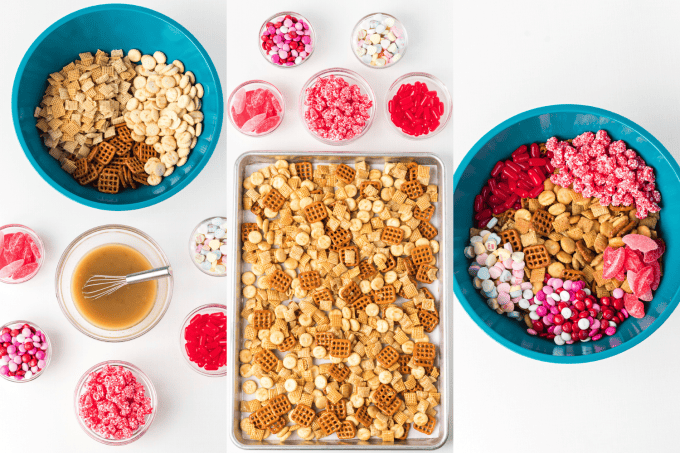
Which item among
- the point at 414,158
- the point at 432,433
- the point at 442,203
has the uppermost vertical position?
the point at 414,158

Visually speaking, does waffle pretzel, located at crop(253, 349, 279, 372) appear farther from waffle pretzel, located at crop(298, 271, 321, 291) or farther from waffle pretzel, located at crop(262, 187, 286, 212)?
waffle pretzel, located at crop(262, 187, 286, 212)

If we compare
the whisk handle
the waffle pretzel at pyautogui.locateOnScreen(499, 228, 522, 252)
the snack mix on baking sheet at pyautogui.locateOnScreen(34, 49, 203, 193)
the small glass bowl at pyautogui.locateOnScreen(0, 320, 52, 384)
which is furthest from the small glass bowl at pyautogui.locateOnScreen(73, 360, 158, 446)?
the waffle pretzel at pyautogui.locateOnScreen(499, 228, 522, 252)

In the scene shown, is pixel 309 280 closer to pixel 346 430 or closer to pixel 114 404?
pixel 346 430

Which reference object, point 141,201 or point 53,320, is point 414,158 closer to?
point 141,201

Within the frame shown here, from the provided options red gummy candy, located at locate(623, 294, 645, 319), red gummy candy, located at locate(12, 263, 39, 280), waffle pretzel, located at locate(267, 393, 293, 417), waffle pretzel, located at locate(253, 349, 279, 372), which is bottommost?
waffle pretzel, located at locate(267, 393, 293, 417)

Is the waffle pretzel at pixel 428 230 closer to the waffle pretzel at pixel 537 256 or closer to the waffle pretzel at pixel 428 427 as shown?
the waffle pretzel at pixel 537 256

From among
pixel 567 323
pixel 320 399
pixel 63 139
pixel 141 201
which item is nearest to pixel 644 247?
pixel 567 323

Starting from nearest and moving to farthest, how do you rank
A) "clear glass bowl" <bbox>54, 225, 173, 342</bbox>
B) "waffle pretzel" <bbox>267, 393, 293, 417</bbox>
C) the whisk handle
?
"waffle pretzel" <bbox>267, 393, 293, 417</bbox> < the whisk handle < "clear glass bowl" <bbox>54, 225, 173, 342</bbox>
